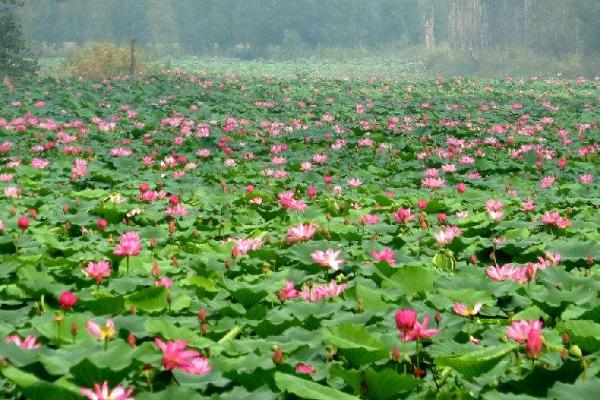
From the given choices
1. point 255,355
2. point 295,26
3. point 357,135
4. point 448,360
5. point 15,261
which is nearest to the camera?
point 448,360

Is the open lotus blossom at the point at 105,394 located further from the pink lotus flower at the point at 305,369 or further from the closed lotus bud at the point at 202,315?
the closed lotus bud at the point at 202,315

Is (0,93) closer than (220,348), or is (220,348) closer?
(220,348)

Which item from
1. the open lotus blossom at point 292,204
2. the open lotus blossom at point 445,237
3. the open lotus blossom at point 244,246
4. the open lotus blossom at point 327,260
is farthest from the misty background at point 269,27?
the open lotus blossom at point 327,260

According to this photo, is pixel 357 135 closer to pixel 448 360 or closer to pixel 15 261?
pixel 15 261

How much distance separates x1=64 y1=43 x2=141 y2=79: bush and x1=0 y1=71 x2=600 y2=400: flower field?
15.2 metres

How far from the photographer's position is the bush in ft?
81.4

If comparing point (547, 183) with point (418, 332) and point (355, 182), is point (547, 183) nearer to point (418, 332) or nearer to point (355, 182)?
point (355, 182)

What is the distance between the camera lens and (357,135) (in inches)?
425

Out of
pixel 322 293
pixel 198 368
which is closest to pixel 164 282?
pixel 322 293

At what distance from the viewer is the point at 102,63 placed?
25109 mm

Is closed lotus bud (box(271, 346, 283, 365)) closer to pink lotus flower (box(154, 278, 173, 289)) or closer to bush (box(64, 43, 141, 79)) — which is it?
pink lotus flower (box(154, 278, 173, 289))

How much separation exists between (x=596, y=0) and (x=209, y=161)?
32.8 meters

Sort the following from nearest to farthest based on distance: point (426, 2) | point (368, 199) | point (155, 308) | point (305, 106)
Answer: point (155, 308), point (368, 199), point (305, 106), point (426, 2)

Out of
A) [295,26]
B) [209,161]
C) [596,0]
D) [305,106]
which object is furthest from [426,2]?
[209,161]
